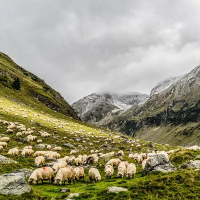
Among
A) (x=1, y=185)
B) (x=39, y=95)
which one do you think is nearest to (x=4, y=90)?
(x=39, y=95)

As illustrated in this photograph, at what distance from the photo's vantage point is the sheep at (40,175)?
65.4 ft

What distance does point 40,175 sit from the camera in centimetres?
2045

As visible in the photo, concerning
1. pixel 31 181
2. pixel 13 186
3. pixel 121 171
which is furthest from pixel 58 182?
A: pixel 121 171

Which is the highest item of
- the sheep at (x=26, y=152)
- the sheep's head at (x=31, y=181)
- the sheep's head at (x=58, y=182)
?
the sheep at (x=26, y=152)

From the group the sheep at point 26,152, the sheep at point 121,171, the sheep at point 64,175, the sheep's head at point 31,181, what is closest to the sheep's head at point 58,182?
the sheep at point 64,175

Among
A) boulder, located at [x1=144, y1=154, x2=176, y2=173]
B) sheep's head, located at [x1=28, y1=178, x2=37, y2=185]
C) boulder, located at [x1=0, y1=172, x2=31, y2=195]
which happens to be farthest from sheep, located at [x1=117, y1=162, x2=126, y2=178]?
boulder, located at [x1=0, y1=172, x2=31, y2=195]

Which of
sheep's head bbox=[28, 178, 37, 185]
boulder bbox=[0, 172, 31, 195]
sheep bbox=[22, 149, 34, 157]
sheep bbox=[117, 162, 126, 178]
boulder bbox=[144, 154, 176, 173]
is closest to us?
boulder bbox=[0, 172, 31, 195]

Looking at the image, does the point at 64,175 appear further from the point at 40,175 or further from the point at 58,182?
the point at 40,175

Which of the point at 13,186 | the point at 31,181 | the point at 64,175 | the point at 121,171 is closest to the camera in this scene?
the point at 13,186

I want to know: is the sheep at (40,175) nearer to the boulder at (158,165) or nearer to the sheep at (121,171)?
the sheep at (121,171)

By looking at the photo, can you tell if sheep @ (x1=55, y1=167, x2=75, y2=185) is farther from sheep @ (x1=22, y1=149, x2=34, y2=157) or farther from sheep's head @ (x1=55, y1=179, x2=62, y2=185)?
sheep @ (x1=22, y1=149, x2=34, y2=157)

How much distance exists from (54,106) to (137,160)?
112 meters

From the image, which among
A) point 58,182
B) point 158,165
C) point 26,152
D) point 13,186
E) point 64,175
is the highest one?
point 26,152

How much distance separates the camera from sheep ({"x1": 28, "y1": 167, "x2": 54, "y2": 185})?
1994 centimetres
